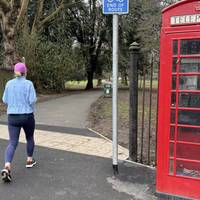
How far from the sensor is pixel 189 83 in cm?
412

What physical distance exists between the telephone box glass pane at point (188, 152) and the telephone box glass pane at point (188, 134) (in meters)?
0.08

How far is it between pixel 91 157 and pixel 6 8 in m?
11.4

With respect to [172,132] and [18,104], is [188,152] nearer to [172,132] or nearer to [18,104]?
[172,132]

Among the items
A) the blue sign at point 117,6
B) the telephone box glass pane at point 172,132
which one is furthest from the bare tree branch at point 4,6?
the telephone box glass pane at point 172,132

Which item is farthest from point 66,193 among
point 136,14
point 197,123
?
point 136,14

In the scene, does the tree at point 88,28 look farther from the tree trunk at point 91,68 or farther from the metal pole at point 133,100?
the metal pole at point 133,100

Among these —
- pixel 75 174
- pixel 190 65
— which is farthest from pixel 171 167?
pixel 75 174

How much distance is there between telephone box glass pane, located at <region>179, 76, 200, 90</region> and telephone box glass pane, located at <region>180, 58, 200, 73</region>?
84 millimetres

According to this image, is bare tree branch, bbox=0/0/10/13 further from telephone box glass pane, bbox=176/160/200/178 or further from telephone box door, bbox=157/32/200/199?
telephone box glass pane, bbox=176/160/200/178

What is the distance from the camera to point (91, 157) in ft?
20.8

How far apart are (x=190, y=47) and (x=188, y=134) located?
1041 millimetres

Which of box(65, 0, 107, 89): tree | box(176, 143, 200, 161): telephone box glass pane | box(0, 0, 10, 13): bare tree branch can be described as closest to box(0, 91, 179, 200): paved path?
box(176, 143, 200, 161): telephone box glass pane

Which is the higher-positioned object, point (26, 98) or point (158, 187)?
point (26, 98)

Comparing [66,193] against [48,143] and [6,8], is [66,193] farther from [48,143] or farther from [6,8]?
[6,8]
